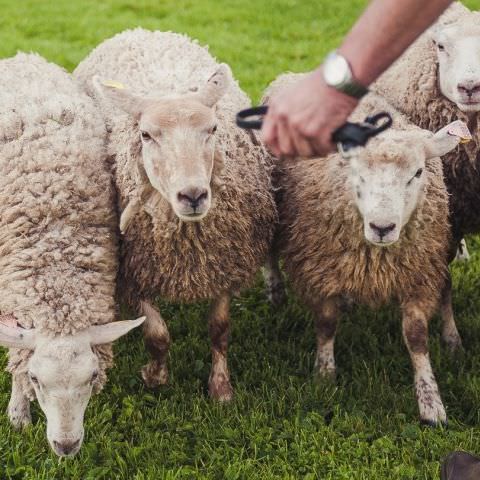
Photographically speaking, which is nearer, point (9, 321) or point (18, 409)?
point (9, 321)

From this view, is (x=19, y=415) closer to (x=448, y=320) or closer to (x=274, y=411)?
(x=274, y=411)

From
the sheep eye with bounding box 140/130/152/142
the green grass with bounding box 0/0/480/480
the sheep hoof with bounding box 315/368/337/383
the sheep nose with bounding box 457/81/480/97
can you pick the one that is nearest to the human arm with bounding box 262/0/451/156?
the sheep eye with bounding box 140/130/152/142

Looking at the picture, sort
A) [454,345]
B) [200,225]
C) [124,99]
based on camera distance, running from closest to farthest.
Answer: [124,99] < [200,225] < [454,345]

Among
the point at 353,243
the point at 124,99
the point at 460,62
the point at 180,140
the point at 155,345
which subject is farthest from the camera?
the point at 155,345

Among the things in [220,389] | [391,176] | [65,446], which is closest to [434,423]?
[220,389]

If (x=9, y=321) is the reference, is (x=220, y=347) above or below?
below

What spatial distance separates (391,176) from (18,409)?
201 cm

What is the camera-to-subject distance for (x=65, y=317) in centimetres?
346

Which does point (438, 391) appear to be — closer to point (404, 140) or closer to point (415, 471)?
point (415, 471)

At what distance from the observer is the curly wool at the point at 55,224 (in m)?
3.51

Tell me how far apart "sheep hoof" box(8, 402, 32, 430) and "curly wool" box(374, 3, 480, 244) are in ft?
7.70

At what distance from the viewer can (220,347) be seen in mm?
4168

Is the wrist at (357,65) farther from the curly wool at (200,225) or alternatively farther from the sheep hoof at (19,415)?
the sheep hoof at (19,415)

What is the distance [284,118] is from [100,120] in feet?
7.54
